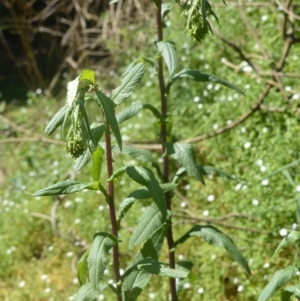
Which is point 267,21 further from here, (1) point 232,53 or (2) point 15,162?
(2) point 15,162

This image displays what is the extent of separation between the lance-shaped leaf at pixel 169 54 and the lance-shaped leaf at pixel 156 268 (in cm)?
54

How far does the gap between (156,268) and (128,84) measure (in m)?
0.53

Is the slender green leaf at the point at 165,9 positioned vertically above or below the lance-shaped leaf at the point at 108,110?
above

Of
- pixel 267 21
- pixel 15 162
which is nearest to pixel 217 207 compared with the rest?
pixel 267 21

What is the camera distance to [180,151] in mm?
1915

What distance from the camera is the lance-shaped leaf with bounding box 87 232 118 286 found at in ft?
5.35

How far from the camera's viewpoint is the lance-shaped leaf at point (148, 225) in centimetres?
184

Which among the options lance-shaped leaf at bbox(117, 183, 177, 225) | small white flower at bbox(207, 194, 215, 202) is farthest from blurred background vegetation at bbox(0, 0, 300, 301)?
lance-shaped leaf at bbox(117, 183, 177, 225)

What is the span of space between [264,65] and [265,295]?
2.17m

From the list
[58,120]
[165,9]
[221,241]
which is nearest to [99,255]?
[58,120]

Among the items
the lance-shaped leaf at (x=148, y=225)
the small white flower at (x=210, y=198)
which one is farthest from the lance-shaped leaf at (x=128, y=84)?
the small white flower at (x=210, y=198)

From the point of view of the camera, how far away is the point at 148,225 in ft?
6.14

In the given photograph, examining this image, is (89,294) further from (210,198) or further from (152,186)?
(210,198)

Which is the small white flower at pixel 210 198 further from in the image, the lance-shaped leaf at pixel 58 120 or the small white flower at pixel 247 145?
the lance-shaped leaf at pixel 58 120
